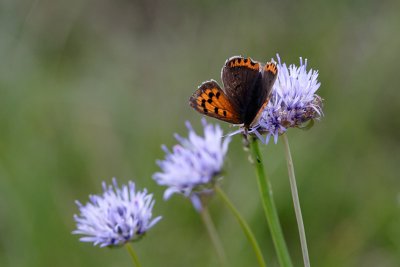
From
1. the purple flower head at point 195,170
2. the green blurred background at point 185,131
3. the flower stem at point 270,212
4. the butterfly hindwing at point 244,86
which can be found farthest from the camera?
the green blurred background at point 185,131

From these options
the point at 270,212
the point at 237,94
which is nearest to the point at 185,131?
the point at 237,94

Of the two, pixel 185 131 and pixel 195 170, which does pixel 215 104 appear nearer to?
pixel 195 170

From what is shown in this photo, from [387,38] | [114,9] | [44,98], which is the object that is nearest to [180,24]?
[114,9]

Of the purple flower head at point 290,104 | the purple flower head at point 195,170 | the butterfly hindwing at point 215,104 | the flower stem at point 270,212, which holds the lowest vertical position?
the flower stem at point 270,212

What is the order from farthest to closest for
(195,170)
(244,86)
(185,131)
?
(185,131), (195,170), (244,86)

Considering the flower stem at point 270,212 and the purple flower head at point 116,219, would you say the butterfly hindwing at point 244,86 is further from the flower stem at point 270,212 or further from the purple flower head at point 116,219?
the purple flower head at point 116,219

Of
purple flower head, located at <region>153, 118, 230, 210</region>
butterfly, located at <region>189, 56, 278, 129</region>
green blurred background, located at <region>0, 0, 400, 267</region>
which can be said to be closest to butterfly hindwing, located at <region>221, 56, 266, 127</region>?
butterfly, located at <region>189, 56, 278, 129</region>

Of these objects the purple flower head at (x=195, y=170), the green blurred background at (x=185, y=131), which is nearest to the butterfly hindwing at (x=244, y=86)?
the purple flower head at (x=195, y=170)
